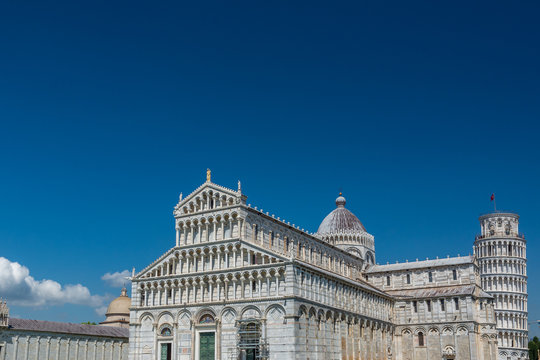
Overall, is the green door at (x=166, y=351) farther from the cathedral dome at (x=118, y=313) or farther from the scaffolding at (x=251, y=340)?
the cathedral dome at (x=118, y=313)

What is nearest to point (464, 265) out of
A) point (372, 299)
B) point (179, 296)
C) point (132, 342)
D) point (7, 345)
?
point (372, 299)

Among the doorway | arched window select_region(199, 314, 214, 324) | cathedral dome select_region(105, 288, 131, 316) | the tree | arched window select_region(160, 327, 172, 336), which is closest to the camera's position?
arched window select_region(199, 314, 214, 324)

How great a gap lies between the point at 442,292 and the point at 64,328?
49.7 metres

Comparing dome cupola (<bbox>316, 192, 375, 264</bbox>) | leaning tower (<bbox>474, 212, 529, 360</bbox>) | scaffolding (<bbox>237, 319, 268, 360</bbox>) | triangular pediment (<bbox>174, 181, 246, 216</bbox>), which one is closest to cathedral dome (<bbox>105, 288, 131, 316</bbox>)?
dome cupola (<bbox>316, 192, 375, 264</bbox>)

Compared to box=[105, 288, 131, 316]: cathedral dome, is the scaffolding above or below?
below

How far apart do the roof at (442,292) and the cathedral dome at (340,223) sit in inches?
515

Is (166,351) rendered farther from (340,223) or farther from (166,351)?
(340,223)

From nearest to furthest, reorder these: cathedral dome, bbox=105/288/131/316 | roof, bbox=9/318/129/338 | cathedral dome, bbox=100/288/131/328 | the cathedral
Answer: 1. the cathedral
2. roof, bbox=9/318/129/338
3. cathedral dome, bbox=100/288/131/328
4. cathedral dome, bbox=105/288/131/316

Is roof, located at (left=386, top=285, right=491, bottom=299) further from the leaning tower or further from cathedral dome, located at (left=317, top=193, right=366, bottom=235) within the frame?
the leaning tower

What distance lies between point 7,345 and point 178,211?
2396cm

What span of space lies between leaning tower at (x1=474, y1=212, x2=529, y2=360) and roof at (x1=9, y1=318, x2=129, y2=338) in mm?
64147

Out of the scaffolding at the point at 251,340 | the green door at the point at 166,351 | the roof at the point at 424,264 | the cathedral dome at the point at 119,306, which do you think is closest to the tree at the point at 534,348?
the roof at the point at 424,264

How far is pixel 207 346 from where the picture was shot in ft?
190

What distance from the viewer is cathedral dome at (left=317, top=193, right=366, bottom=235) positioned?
295 ft
